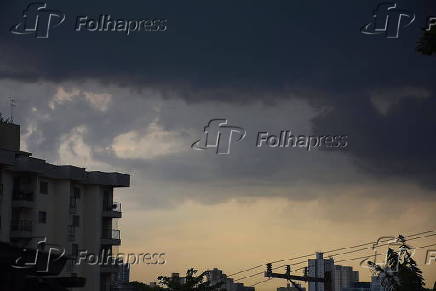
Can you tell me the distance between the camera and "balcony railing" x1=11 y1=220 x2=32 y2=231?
59000 millimetres

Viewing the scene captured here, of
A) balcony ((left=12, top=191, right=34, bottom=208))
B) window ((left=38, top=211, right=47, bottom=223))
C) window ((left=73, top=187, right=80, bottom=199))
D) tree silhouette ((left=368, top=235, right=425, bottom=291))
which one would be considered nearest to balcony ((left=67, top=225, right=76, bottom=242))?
window ((left=73, top=187, right=80, bottom=199))

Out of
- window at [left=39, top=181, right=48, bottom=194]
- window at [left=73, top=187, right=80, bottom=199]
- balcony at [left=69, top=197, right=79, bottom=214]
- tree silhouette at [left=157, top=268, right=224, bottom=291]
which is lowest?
tree silhouette at [left=157, top=268, right=224, bottom=291]

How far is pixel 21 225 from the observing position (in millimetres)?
59312

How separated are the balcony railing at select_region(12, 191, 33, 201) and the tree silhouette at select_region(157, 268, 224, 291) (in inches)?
547

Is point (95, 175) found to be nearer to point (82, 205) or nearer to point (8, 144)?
point (82, 205)

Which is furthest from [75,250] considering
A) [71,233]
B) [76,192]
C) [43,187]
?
[43,187]

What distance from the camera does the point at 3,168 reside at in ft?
189

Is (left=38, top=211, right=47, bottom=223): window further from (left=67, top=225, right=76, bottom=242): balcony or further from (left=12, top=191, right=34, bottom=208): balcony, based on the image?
(left=67, top=225, right=76, bottom=242): balcony

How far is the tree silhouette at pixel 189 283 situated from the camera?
2525 inches

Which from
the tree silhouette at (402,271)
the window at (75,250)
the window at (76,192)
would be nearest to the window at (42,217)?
the window at (75,250)

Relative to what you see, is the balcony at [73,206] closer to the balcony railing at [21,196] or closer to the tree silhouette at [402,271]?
the balcony railing at [21,196]

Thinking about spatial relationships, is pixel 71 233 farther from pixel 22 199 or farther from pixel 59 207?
pixel 22 199

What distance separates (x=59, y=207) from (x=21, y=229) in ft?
19.4

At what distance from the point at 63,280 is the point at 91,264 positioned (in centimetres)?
5084
